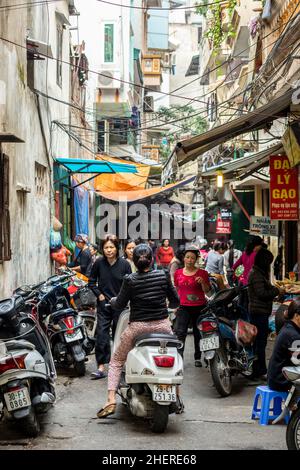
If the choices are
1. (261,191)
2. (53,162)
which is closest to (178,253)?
(53,162)

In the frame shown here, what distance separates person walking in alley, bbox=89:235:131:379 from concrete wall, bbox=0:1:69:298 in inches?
79.5

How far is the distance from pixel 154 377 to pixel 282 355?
117 centimetres

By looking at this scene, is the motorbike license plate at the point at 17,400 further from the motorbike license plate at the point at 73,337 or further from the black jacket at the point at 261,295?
the black jacket at the point at 261,295

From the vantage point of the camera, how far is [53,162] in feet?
53.4

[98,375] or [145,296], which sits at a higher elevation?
[145,296]

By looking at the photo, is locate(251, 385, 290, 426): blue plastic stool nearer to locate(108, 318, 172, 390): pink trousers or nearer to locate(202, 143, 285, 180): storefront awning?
locate(108, 318, 172, 390): pink trousers

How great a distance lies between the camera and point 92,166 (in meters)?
17.8

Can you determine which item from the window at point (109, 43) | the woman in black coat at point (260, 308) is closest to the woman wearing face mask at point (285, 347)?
the woman in black coat at point (260, 308)

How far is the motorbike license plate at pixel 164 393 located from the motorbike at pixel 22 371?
983 mm

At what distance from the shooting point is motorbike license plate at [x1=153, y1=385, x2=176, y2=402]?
6.34 metres

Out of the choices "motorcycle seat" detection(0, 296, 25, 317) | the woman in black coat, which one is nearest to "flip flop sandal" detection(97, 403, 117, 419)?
"motorcycle seat" detection(0, 296, 25, 317)

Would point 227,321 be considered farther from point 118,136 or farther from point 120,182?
point 118,136

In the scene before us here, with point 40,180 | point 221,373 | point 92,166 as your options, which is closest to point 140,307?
point 221,373
